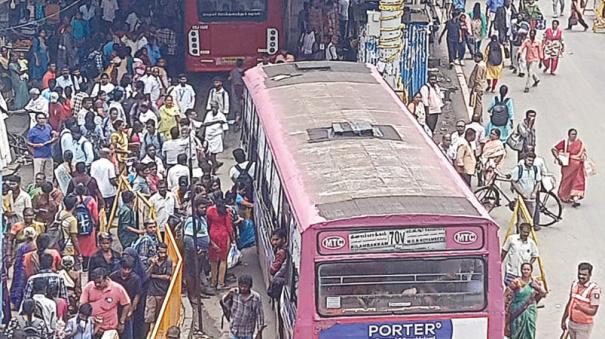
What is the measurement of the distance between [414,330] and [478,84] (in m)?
11.3

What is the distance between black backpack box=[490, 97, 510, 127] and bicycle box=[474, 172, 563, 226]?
122 cm

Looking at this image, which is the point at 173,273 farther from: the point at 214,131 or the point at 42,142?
the point at 214,131

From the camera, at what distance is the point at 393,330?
37.6 feet

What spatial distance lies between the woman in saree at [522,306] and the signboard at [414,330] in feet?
3.76

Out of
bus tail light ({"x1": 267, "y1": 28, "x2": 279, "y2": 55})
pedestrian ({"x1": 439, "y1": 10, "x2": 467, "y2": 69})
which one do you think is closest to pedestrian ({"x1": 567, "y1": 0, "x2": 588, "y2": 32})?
pedestrian ({"x1": 439, "y1": 10, "x2": 467, "y2": 69})

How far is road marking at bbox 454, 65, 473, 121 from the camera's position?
23703mm

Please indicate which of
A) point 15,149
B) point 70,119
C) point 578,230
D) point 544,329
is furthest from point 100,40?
point 544,329

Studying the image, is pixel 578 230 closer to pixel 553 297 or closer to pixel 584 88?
pixel 553 297

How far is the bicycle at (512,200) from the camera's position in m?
18.0

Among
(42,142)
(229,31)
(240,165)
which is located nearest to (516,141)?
(240,165)

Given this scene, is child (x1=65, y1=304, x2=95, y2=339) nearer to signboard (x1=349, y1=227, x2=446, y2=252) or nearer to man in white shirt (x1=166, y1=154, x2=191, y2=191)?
signboard (x1=349, y1=227, x2=446, y2=252)

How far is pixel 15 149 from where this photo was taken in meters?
20.2

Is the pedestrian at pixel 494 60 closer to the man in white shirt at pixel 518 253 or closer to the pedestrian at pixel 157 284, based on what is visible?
the man in white shirt at pixel 518 253

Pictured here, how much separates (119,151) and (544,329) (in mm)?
6060
